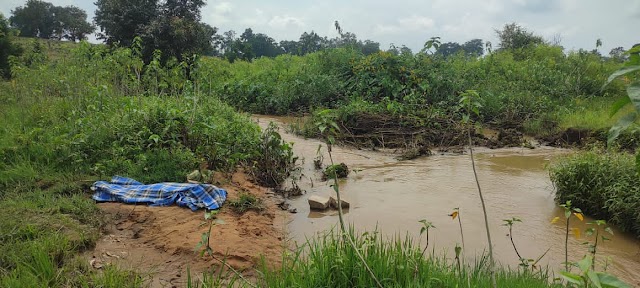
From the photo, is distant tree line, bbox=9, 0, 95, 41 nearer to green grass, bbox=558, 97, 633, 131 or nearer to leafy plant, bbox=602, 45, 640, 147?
green grass, bbox=558, 97, 633, 131

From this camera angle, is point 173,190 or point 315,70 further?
point 315,70

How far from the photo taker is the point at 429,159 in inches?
334

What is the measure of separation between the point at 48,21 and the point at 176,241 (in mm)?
51147

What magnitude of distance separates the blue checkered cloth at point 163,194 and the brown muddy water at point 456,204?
3.30 ft

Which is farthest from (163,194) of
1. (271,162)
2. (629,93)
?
(629,93)

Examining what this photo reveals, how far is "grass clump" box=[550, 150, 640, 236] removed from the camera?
4.63 meters

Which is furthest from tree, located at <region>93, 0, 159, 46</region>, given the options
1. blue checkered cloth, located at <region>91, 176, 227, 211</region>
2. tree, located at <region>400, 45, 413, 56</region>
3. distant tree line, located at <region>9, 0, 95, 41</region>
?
distant tree line, located at <region>9, 0, 95, 41</region>

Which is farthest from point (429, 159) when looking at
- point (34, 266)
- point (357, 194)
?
point (34, 266)

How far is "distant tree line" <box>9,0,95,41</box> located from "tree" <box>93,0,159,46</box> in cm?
2894

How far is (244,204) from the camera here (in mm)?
5000

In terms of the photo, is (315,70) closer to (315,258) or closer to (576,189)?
(576,189)

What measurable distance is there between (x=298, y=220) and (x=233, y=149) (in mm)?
1765

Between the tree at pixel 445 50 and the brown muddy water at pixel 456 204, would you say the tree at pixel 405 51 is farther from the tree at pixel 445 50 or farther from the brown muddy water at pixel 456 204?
the brown muddy water at pixel 456 204

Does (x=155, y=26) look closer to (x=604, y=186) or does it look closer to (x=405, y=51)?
(x=405, y=51)
